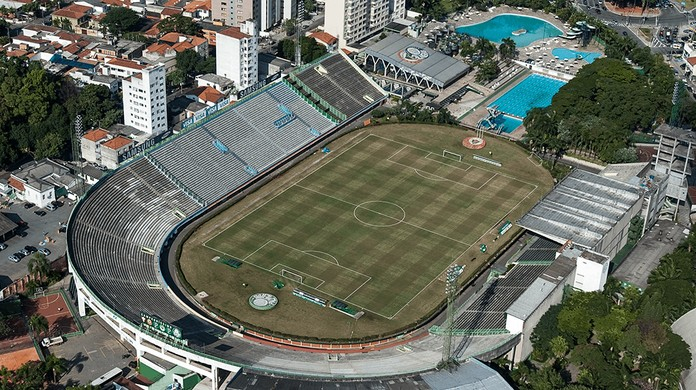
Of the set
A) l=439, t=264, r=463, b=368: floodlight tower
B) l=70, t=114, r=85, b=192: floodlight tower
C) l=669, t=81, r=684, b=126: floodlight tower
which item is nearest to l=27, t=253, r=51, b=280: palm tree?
l=70, t=114, r=85, b=192: floodlight tower

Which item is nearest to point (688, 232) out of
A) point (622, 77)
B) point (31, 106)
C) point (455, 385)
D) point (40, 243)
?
point (622, 77)

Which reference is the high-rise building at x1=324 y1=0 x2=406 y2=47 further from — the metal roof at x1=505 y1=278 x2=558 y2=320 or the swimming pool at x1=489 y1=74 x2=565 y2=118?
the metal roof at x1=505 y1=278 x2=558 y2=320

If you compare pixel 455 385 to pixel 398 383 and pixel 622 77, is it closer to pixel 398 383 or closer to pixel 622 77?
pixel 398 383

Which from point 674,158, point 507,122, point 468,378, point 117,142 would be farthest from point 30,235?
point 674,158

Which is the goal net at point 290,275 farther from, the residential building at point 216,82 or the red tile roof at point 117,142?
the residential building at point 216,82

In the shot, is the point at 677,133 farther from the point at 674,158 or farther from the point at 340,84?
the point at 340,84

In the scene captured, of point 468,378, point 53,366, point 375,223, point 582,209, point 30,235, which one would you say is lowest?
point 30,235
